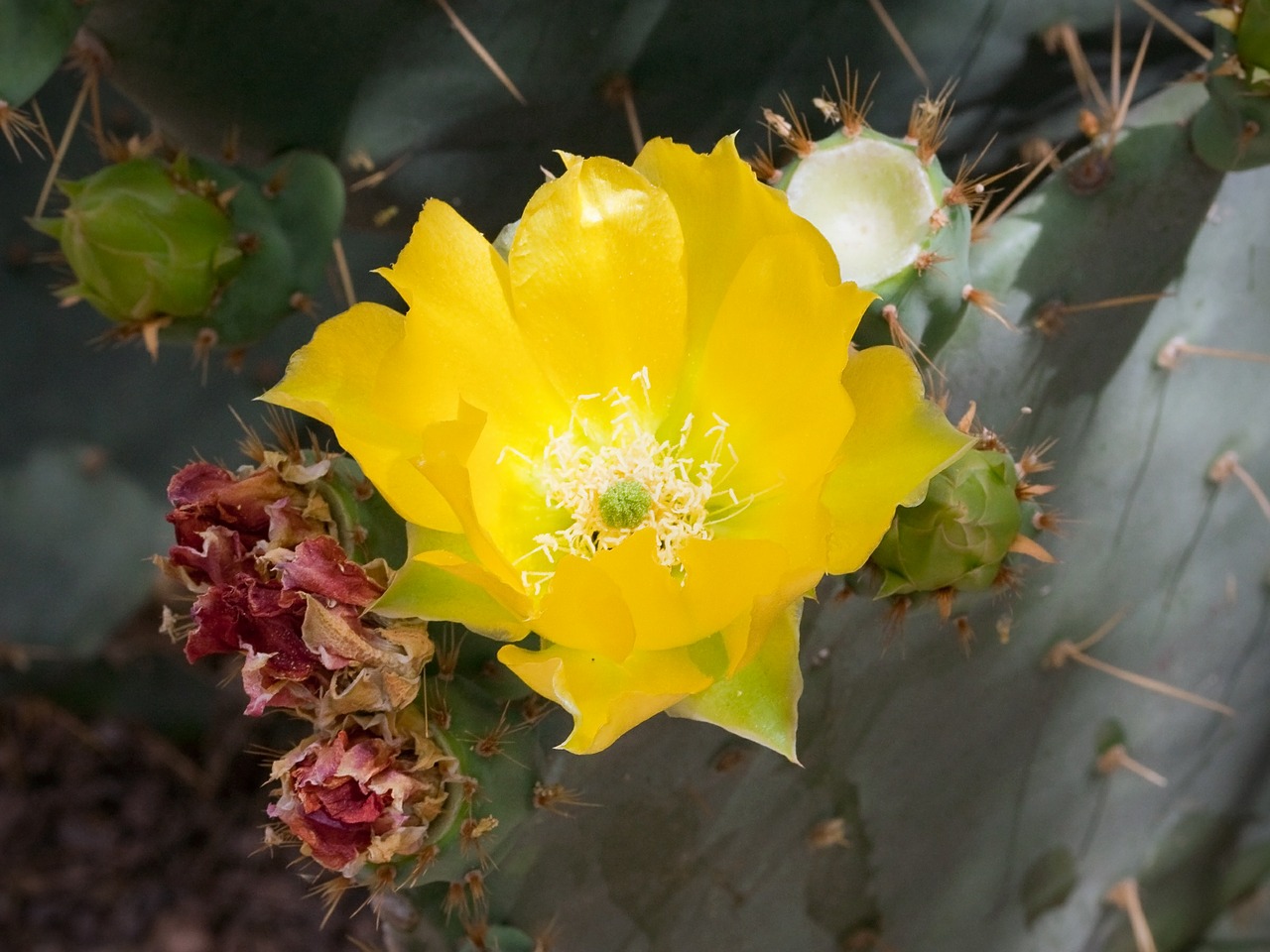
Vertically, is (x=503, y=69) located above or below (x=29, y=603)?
above

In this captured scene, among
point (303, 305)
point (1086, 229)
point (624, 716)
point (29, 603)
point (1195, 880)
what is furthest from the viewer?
point (29, 603)

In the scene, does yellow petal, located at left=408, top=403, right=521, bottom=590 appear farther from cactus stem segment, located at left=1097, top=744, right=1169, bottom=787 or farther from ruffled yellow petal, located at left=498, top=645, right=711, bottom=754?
cactus stem segment, located at left=1097, top=744, right=1169, bottom=787

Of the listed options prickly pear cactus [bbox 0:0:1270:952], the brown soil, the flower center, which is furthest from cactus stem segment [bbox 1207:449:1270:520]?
the brown soil

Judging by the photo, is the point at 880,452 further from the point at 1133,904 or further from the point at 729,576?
the point at 1133,904

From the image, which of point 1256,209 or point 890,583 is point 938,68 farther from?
point 890,583

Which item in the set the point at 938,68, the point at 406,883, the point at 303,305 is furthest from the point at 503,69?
the point at 406,883

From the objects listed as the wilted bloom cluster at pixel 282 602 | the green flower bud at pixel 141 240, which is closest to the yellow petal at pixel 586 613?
the wilted bloom cluster at pixel 282 602

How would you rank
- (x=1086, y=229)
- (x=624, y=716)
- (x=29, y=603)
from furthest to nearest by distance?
(x=29, y=603) → (x=1086, y=229) → (x=624, y=716)

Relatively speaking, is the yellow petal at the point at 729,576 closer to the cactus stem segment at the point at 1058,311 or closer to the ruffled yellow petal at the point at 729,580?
the ruffled yellow petal at the point at 729,580
